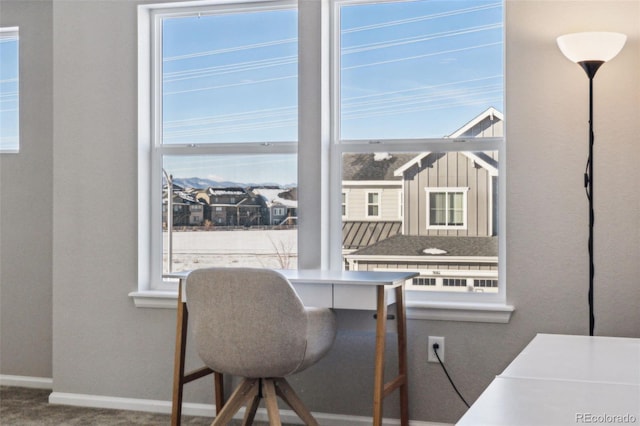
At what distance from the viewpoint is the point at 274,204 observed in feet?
13.1

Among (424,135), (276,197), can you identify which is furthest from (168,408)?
(424,135)

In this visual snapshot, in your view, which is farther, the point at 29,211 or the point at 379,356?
the point at 29,211

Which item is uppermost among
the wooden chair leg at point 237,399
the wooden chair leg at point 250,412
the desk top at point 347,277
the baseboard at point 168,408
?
the desk top at point 347,277

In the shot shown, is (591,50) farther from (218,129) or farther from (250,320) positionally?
(218,129)

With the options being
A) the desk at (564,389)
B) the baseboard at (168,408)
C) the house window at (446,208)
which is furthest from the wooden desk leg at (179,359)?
the desk at (564,389)

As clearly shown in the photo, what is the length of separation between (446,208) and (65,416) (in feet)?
7.17

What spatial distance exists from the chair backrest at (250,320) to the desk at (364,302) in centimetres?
25

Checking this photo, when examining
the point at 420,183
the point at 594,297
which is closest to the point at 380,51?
the point at 420,183

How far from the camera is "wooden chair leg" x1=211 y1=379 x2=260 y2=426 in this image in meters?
3.19

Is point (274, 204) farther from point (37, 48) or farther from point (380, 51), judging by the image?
point (37, 48)

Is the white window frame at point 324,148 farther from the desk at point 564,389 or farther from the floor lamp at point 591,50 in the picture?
the desk at point 564,389

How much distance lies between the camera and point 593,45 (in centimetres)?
312

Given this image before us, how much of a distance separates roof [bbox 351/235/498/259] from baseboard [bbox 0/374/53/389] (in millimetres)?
2032

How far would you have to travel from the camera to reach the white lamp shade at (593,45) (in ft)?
10.2
